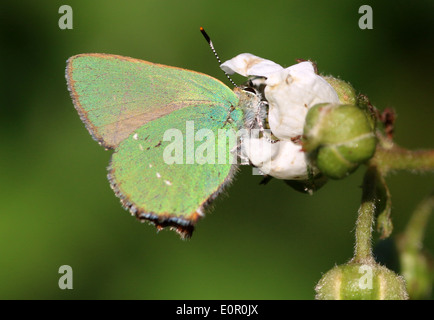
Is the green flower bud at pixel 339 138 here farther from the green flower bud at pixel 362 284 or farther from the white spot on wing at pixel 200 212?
the white spot on wing at pixel 200 212

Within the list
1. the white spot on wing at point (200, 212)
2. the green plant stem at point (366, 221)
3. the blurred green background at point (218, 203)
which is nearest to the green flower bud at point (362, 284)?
the green plant stem at point (366, 221)

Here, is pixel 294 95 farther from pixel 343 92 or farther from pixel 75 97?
pixel 75 97

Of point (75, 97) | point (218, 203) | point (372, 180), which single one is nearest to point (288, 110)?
point (372, 180)

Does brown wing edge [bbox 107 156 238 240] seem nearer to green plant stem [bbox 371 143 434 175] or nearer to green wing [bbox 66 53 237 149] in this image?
green wing [bbox 66 53 237 149]

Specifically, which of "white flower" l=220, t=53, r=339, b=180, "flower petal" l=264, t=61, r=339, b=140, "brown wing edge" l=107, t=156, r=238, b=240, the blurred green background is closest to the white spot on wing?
"brown wing edge" l=107, t=156, r=238, b=240
